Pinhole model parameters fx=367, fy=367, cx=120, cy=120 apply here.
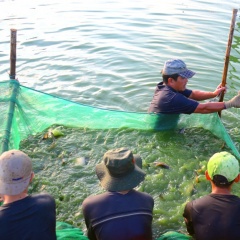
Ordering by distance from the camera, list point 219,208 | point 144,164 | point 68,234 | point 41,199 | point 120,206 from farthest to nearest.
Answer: point 144,164, point 68,234, point 219,208, point 120,206, point 41,199

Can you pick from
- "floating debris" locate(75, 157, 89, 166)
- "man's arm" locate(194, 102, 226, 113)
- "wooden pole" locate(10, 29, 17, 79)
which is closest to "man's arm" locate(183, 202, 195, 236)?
"floating debris" locate(75, 157, 89, 166)

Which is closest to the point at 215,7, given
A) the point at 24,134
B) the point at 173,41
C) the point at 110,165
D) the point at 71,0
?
the point at 173,41

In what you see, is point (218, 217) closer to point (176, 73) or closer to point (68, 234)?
point (68, 234)

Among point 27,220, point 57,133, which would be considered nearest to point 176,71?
point 57,133

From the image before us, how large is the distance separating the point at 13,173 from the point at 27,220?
417mm

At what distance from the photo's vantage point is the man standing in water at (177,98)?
591 centimetres

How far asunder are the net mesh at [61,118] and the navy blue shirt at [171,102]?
157 mm

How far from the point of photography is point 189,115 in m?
6.23

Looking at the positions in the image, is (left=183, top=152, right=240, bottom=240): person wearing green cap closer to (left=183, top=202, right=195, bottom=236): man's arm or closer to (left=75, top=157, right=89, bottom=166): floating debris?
(left=183, top=202, right=195, bottom=236): man's arm

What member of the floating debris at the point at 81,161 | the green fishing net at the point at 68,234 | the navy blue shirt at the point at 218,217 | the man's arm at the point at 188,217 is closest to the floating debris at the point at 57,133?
the floating debris at the point at 81,161

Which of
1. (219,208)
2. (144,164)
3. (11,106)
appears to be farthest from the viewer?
(144,164)

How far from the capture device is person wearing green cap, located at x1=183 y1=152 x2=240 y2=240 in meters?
3.46

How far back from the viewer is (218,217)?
349cm

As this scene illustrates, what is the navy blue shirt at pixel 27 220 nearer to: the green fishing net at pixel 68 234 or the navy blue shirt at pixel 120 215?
the navy blue shirt at pixel 120 215
